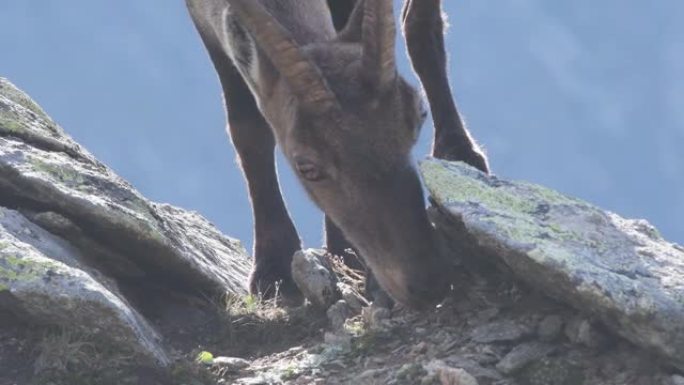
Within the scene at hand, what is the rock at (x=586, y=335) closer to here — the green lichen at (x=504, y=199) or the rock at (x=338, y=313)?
the green lichen at (x=504, y=199)

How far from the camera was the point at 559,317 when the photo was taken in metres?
6.49

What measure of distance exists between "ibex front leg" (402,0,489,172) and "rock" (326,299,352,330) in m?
1.89

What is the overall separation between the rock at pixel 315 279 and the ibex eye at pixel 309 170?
2.98ft

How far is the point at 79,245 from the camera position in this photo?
8.03 metres

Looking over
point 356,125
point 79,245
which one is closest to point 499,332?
point 356,125

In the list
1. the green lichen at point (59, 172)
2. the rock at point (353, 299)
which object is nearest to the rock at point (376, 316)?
the rock at point (353, 299)

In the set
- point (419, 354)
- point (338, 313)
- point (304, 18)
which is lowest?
point (419, 354)

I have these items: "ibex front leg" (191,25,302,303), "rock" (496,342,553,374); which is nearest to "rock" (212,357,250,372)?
"rock" (496,342,553,374)

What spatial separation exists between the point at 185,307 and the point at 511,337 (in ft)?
9.26

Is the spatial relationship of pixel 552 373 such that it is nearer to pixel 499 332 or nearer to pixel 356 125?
pixel 499 332

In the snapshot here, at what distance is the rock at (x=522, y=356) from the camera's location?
618 cm

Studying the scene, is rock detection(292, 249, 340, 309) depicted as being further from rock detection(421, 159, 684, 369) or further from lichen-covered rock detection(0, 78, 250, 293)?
rock detection(421, 159, 684, 369)

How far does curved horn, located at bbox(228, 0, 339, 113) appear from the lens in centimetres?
736

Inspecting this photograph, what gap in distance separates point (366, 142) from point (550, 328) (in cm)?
154
